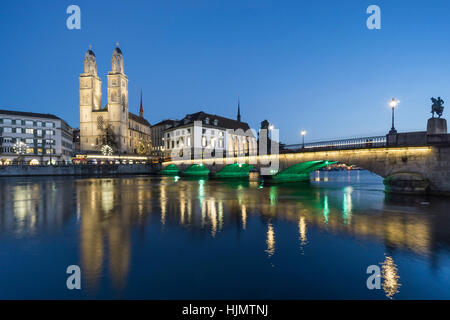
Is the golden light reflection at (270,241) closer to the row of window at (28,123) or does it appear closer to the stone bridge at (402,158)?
the stone bridge at (402,158)

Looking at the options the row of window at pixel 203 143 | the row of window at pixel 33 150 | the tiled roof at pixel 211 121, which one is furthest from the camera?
the tiled roof at pixel 211 121

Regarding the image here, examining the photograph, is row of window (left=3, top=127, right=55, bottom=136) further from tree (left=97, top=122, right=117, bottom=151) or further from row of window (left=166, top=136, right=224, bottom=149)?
row of window (left=166, top=136, right=224, bottom=149)

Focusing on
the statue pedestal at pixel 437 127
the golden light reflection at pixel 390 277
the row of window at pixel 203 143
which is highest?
the row of window at pixel 203 143

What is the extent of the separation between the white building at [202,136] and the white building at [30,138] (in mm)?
38633

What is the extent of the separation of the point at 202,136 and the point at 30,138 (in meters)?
58.6

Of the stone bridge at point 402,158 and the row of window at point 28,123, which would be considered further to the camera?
the row of window at point 28,123

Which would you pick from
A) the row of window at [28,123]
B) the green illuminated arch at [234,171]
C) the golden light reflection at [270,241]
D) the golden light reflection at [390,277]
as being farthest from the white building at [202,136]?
the golden light reflection at [390,277]

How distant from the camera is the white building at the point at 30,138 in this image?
74.8m

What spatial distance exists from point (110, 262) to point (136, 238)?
2.47 metres

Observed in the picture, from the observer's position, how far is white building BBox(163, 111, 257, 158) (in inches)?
2965

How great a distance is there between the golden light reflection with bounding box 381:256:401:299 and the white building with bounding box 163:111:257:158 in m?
62.8

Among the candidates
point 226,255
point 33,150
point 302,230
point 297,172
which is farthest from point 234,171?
point 33,150

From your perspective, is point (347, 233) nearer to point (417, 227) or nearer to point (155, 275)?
point (417, 227)

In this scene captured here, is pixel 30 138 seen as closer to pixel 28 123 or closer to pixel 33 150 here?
pixel 33 150
